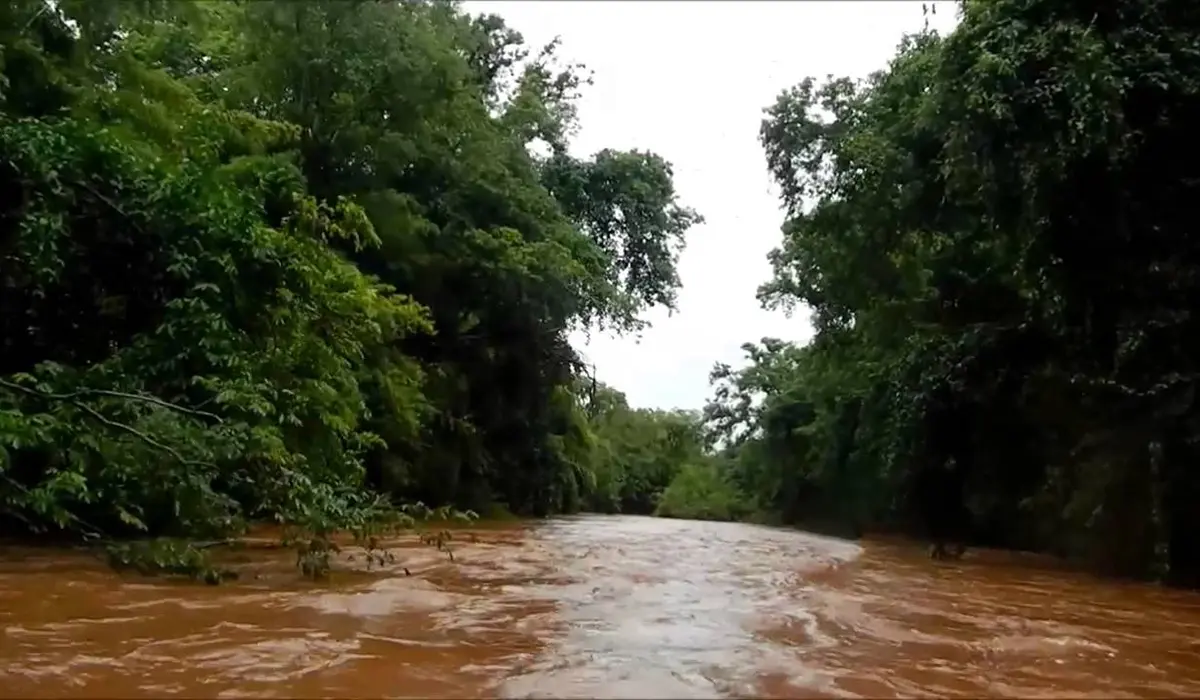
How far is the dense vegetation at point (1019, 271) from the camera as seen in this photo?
30.6 feet

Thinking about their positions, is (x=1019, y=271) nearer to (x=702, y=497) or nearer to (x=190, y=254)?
(x=190, y=254)

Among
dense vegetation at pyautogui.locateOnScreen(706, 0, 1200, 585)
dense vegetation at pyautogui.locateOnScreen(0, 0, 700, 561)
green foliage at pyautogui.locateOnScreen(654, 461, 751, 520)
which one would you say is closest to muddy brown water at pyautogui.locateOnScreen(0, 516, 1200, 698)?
dense vegetation at pyautogui.locateOnScreen(0, 0, 700, 561)

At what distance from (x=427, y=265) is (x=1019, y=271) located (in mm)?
7857

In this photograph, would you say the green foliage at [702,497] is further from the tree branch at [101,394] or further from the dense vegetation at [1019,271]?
the tree branch at [101,394]

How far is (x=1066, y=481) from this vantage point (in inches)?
461

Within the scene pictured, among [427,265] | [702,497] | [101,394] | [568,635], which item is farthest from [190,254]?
[702,497]

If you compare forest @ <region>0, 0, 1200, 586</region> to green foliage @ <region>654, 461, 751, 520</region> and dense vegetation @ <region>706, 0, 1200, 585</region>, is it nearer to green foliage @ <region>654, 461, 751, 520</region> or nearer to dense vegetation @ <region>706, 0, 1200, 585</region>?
dense vegetation @ <region>706, 0, 1200, 585</region>

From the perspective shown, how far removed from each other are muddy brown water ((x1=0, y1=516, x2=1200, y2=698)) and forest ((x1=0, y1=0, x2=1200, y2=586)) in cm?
87

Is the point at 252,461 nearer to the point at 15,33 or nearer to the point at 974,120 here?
the point at 15,33

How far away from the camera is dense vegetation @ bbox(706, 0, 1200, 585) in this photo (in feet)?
30.6

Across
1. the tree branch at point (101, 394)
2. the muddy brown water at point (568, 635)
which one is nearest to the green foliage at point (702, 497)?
the muddy brown water at point (568, 635)

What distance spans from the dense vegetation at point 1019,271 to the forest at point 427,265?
4cm

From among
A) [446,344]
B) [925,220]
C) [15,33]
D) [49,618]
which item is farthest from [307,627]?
[446,344]

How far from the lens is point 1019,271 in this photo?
38.4 ft
